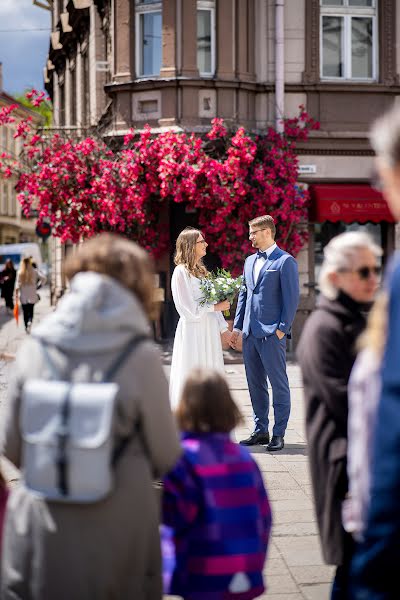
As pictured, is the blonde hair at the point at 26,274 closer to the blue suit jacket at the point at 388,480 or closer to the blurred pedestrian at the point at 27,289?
the blurred pedestrian at the point at 27,289

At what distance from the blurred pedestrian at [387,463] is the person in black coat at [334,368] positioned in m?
1.05

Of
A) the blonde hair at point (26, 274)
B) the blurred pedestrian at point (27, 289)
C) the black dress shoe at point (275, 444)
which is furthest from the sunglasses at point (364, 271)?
the blonde hair at point (26, 274)

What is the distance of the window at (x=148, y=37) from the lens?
17625 millimetres

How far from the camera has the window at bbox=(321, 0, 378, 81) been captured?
17938 millimetres

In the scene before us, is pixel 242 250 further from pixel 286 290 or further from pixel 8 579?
pixel 8 579

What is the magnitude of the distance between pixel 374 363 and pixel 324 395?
852mm

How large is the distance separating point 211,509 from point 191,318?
4.47m

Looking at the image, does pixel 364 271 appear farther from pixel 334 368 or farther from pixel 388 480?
pixel 388 480

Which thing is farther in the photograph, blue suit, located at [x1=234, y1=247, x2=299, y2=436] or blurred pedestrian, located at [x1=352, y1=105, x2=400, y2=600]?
blue suit, located at [x1=234, y1=247, x2=299, y2=436]

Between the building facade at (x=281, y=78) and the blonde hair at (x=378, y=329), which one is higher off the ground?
the building facade at (x=281, y=78)

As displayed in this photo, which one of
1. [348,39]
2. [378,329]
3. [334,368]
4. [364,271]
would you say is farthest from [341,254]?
[348,39]

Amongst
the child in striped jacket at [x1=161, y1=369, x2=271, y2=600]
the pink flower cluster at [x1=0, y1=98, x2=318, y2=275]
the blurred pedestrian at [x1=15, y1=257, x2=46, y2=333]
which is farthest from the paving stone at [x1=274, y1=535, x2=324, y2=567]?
the blurred pedestrian at [x1=15, y1=257, x2=46, y2=333]

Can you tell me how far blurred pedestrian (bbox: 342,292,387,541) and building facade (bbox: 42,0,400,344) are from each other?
14.3 m

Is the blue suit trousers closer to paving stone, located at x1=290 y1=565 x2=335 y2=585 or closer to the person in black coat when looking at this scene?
paving stone, located at x1=290 y1=565 x2=335 y2=585
